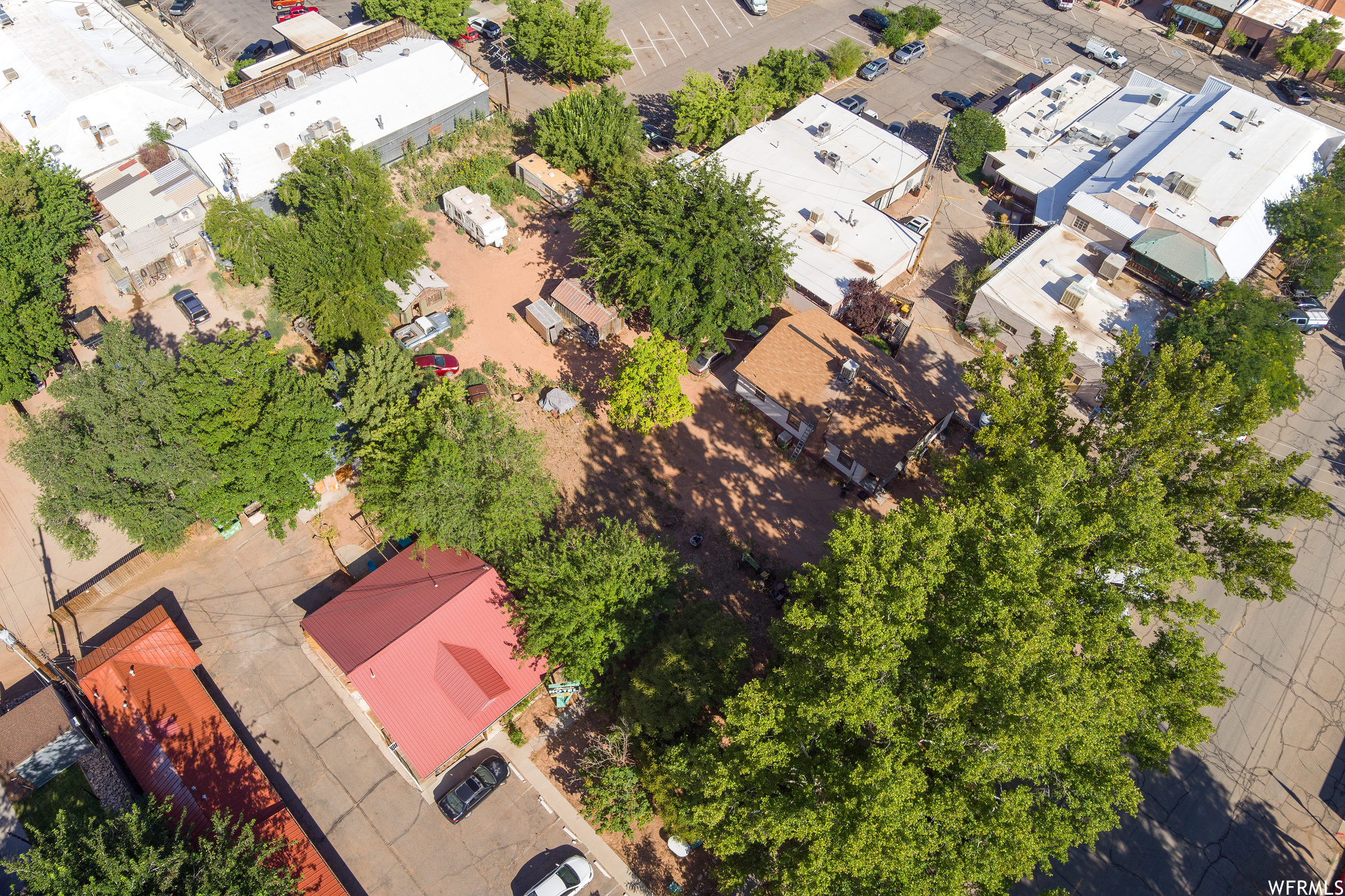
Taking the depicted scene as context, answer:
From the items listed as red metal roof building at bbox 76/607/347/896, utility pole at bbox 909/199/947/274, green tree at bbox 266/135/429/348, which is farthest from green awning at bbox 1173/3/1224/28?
red metal roof building at bbox 76/607/347/896

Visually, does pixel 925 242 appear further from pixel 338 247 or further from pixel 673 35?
pixel 338 247

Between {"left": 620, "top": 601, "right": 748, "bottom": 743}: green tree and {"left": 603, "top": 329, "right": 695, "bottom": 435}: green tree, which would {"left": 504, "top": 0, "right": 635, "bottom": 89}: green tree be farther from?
{"left": 620, "top": 601, "right": 748, "bottom": 743}: green tree

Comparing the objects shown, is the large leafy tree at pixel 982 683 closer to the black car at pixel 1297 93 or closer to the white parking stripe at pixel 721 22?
the black car at pixel 1297 93

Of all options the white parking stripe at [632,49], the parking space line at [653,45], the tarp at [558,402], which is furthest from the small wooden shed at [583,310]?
the parking space line at [653,45]

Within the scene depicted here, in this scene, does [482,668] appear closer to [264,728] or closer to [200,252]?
[264,728]

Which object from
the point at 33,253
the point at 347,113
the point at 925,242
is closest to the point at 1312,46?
the point at 925,242
